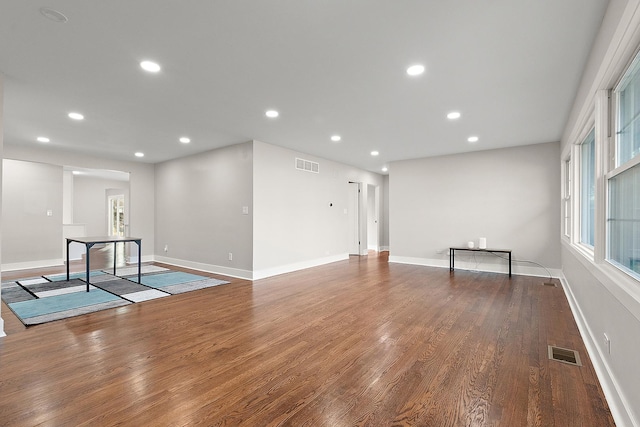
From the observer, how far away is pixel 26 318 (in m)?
3.20

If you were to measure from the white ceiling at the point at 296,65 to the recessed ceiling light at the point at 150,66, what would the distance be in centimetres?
7

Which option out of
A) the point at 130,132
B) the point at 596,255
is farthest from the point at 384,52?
the point at 130,132

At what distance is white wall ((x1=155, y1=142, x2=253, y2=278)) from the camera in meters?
5.50

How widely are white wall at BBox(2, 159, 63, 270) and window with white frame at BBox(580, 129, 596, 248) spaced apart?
976 centimetres

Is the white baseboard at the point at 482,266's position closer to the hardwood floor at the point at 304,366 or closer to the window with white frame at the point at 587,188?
the hardwood floor at the point at 304,366

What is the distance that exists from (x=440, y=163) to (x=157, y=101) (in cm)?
576

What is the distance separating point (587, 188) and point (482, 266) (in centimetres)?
310

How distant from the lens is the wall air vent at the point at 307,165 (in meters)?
6.37

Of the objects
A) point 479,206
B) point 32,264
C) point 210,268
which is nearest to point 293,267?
point 210,268

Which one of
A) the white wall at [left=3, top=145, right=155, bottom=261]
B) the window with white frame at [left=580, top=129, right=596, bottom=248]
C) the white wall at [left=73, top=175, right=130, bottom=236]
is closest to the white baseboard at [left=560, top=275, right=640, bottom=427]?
the window with white frame at [left=580, top=129, right=596, bottom=248]

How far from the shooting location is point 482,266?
20.3 feet

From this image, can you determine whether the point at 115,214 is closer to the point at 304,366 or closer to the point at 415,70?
the point at 304,366

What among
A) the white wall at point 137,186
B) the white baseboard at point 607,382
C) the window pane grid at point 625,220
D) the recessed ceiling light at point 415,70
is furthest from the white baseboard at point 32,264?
the window pane grid at point 625,220

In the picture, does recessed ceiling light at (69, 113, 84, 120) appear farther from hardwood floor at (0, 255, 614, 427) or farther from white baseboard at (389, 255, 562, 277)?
white baseboard at (389, 255, 562, 277)
